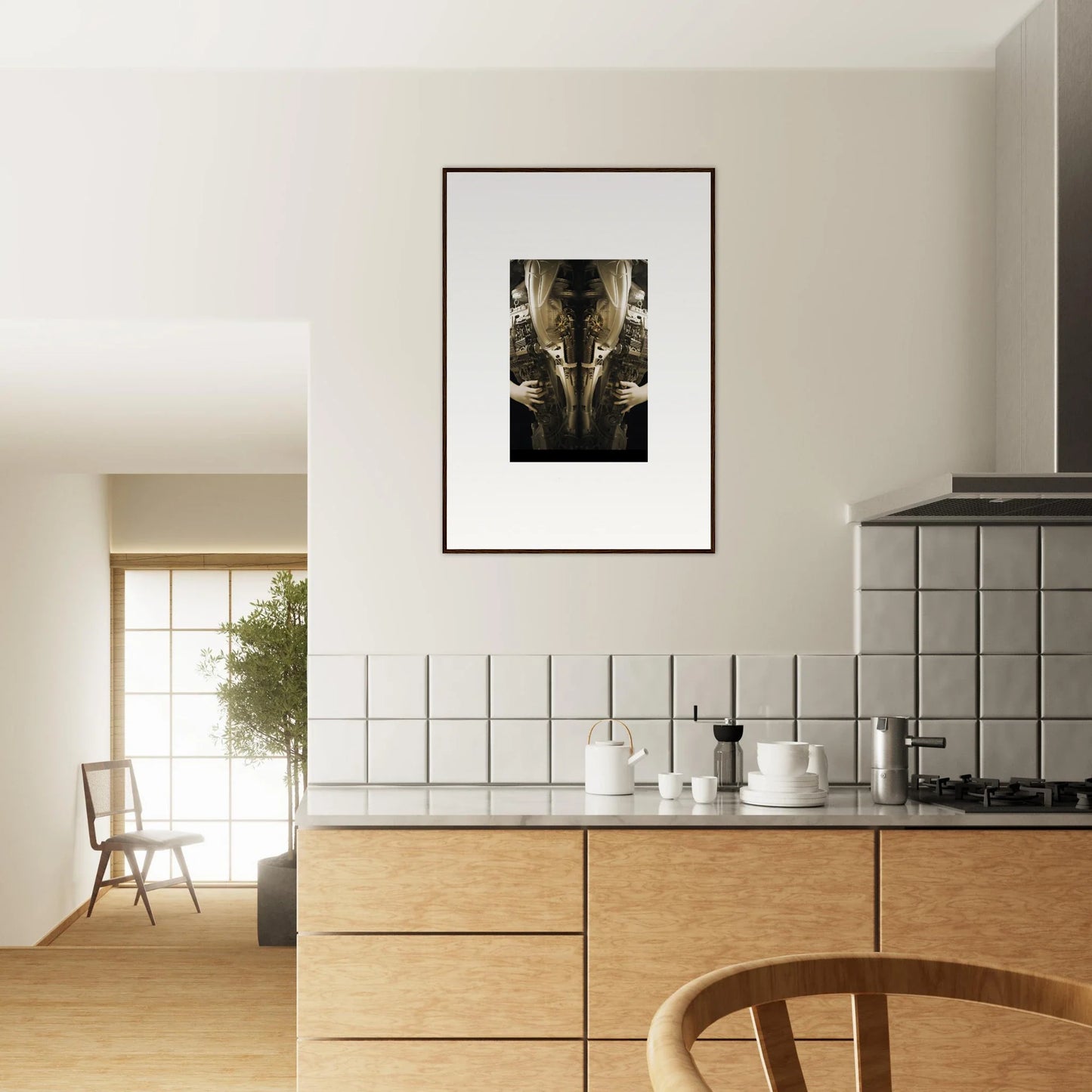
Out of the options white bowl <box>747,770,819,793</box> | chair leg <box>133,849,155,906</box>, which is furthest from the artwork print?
chair leg <box>133,849,155,906</box>

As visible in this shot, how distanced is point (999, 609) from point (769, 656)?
587 millimetres

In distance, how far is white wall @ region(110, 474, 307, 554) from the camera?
24.6 ft

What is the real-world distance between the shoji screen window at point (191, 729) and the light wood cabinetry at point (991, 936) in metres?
5.93

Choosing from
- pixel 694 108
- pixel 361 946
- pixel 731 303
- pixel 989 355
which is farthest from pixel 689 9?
pixel 361 946

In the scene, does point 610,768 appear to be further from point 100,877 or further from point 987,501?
point 100,877

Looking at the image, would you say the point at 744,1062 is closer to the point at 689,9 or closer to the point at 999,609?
the point at 999,609

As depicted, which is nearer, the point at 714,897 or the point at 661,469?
the point at 714,897

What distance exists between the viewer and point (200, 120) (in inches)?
106

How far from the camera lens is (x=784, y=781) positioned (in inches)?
90.4

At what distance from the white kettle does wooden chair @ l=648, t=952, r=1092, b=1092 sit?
4.69ft

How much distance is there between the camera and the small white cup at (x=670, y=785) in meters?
2.38

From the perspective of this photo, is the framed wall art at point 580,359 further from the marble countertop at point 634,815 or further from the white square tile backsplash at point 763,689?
the marble countertop at point 634,815

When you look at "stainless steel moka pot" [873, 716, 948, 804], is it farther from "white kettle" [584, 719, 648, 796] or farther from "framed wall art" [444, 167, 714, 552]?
"framed wall art" [444, 167, 714, 552]

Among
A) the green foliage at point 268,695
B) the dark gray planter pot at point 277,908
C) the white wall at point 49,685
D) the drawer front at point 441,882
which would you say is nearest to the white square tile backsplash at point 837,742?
the drawer front at point 441,882
